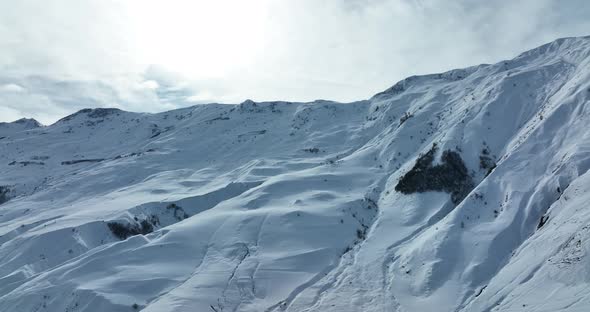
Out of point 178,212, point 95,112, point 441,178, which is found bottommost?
point 441,178

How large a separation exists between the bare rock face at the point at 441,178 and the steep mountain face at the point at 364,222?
10 centimetres

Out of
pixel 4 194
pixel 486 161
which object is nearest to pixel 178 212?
pixel 486 161

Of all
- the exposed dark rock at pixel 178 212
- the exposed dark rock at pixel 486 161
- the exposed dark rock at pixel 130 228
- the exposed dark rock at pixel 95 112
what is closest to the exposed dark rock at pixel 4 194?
the exposed dark rock at pixel 178 212

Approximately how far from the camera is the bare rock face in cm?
2370

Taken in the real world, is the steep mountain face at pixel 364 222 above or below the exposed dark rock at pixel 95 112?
below

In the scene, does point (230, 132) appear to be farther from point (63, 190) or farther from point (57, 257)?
point (57, 257)

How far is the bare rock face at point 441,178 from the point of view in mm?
23703

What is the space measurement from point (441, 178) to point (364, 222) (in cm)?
524

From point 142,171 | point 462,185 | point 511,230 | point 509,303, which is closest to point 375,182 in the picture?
point 462,185

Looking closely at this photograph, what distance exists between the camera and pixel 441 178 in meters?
24.6

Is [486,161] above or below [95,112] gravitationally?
below

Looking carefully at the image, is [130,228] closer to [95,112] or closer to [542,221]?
[542,221]

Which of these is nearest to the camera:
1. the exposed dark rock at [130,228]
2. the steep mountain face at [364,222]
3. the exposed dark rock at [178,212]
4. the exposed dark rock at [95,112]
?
the steep mountain face at [364,222]

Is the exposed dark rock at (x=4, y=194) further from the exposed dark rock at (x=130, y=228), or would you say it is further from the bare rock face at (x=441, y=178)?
the bare rock face at (x=441, y=178)
